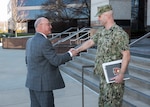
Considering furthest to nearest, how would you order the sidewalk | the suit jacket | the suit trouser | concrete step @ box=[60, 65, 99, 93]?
1. concrete step @ box=[60, 65, 99, 93]
2. the sidewalk
3. the suit trouser
4. the suit jacket

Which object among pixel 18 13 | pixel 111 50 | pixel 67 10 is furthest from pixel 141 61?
pixel 18 13

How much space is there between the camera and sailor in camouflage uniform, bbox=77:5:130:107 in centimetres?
346

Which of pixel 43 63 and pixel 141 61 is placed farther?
pixel 141 61

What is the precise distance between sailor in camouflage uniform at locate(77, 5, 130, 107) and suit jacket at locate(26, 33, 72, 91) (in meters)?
0.49

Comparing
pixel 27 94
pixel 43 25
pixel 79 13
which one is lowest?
pixel 27 94

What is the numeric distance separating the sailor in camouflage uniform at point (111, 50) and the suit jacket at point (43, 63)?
49cm

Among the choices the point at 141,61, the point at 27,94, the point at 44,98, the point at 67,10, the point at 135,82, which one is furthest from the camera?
the point at 67,10

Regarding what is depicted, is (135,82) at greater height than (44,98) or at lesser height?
lesser

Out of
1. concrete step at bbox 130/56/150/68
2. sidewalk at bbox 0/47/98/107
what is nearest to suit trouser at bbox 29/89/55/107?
sidewalk at bbox 0/47/98/107

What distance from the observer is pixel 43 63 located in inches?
147

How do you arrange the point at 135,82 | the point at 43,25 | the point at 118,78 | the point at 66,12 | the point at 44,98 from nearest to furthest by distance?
the point at 118,78 < the point at 43,25 < the point at 44,98 < the point at 135,82 < the point at 66,12

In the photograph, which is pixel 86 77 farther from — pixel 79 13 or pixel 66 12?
pixel 66 12

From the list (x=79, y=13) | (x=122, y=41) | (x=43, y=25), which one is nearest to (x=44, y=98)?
(x=43, y=25)

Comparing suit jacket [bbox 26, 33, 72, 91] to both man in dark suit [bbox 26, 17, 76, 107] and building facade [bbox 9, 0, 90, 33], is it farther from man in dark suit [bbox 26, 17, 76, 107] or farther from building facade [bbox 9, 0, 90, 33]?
building facade [bbox 9, 0, 90, 33]
